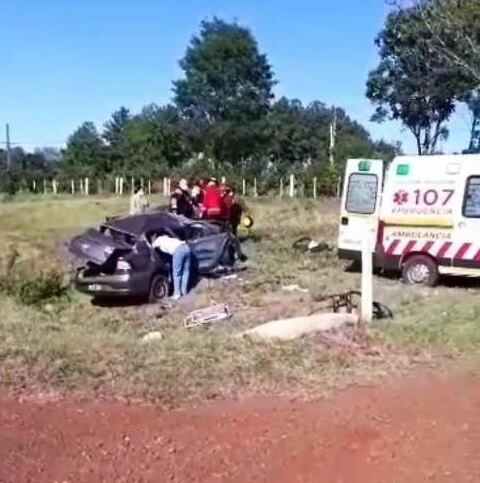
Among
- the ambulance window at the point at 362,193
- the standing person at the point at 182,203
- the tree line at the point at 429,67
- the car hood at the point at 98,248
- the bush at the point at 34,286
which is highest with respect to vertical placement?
the tree line at the point at 429,67

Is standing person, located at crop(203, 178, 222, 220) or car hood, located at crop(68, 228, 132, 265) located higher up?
standing person, located at crop(203, 178, 222, 220)

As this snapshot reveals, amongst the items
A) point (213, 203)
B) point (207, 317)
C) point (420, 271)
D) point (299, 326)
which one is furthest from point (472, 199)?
point (213, 203)

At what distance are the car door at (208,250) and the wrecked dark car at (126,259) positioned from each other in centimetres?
5

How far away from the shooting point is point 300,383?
751cm

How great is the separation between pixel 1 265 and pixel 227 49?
5448 cm

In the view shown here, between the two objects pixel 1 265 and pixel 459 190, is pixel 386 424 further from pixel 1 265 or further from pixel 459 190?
pixel 1 265

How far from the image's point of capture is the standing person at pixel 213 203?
60.3ft

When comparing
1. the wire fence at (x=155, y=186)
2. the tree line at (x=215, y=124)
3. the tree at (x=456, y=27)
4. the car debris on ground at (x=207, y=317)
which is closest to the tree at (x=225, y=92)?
the tree line at (x=215, y=124)

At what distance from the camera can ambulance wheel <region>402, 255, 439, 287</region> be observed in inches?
569

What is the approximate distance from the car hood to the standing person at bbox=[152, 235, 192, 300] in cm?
69

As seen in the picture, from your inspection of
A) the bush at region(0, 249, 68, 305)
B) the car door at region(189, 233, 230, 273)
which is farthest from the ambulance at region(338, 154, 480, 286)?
the bush at region(0, 249, 68, 305)

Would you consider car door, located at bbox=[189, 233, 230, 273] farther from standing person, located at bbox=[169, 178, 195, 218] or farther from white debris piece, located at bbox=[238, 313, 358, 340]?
white debris piece, located at bbox=[238, 313, 358, 340]

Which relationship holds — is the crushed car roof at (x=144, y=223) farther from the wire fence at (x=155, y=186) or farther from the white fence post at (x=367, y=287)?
the wire fence at (x=155, y=186)

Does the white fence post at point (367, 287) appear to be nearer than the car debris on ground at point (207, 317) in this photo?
Yes
